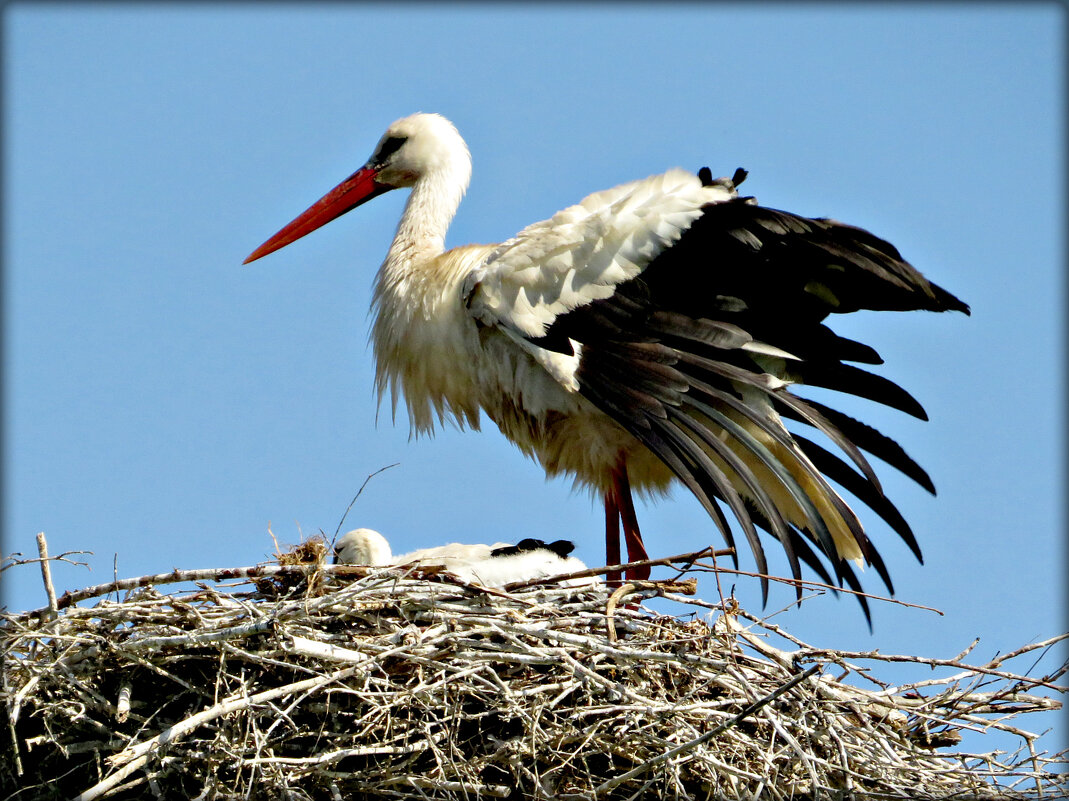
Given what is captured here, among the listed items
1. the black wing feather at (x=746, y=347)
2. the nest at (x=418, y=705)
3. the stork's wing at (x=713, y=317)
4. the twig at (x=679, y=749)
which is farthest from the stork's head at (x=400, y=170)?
the twig at (x=679, y=749)

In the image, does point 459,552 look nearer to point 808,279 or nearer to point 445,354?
point 445,354

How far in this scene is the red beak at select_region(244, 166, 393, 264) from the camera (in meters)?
4.84

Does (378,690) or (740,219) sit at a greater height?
(740,219)

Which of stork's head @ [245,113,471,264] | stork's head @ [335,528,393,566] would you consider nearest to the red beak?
stork's head @ [245,113,471,264]

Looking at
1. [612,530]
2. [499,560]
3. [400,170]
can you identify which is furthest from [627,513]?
[400,170]

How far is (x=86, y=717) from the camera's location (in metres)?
2.91

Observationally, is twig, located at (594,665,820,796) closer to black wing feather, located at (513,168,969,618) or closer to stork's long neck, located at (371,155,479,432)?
black wing feather, located at (513,168,969,618)

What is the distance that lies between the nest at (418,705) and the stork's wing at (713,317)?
0.61 metres

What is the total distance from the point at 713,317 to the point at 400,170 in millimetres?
1501

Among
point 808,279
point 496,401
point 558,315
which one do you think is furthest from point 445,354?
point 808,279

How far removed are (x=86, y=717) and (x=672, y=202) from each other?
1.94 m

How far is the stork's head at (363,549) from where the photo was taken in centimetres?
393

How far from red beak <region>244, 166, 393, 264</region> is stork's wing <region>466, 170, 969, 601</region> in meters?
1.17

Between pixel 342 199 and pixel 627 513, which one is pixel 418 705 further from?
pixel 342 199
